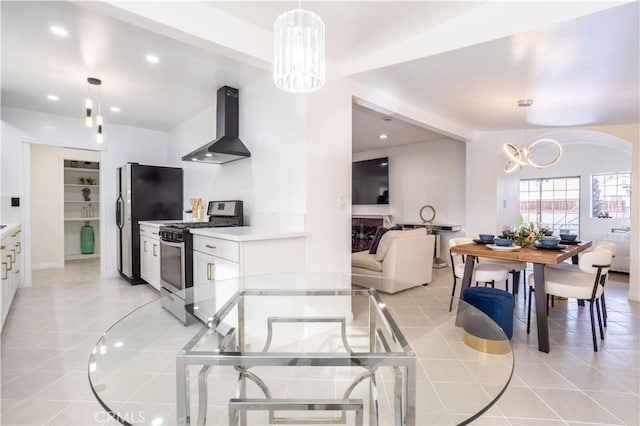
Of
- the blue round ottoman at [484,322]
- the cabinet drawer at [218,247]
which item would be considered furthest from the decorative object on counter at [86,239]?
the blue round ottoman at [484,322]

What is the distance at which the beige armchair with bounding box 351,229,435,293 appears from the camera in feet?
13.0

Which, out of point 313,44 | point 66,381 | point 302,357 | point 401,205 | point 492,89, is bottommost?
point 66,381

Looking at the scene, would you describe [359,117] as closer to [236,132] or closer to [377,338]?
[236,132]

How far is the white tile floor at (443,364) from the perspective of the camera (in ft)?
5.66

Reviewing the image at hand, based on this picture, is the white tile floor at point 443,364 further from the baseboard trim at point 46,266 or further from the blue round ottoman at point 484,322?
the baseboard trim at point 46,266

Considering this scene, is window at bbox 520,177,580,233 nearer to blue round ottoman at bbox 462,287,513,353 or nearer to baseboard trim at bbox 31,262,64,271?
blue round ottoman at bbox 462,287,513,353

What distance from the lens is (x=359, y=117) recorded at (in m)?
4.69

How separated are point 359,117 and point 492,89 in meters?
1.91

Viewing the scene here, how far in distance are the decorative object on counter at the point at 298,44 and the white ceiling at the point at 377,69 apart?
70 cm

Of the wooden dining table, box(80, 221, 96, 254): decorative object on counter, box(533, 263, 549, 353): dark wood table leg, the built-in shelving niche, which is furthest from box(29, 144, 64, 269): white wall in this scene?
box(533, 263, 549, 353): dark wood table leg

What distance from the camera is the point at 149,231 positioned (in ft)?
13.5

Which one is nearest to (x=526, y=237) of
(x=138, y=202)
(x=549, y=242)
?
(x=549, y=242)

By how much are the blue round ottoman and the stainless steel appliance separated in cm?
230

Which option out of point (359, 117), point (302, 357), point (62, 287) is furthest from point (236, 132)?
point (62, 287)
